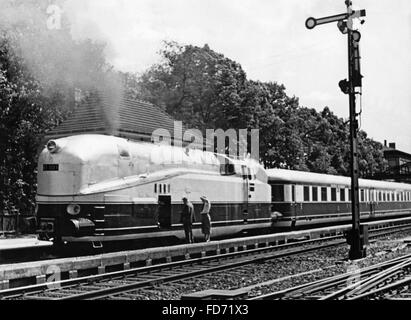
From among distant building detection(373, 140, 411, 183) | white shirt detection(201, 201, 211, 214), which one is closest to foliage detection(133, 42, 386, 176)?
distant building detection(373, 140, 411, 183)

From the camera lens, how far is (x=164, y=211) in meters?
15.0

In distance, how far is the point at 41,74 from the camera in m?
15.3

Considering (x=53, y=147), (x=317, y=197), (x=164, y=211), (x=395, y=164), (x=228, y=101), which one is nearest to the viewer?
(x=53, y=147)

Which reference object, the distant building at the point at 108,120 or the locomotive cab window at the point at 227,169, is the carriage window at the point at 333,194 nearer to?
the locomotive cab window at the point at 227,169

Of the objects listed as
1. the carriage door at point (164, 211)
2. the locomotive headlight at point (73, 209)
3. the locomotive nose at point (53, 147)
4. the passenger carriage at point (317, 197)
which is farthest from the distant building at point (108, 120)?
the passenger carriage at point (317, 197)

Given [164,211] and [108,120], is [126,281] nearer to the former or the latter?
[164,211]

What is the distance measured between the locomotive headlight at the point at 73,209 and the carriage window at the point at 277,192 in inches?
450

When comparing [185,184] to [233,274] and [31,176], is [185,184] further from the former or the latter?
[31,176]

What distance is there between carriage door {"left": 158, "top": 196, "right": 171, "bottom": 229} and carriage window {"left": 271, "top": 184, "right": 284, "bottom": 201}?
8410 millimetres

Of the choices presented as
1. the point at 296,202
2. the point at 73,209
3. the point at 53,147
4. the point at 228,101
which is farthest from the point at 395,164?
the point at 73,209

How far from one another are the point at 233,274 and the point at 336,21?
22.0 ft

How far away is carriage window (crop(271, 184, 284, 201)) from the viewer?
2250 cm

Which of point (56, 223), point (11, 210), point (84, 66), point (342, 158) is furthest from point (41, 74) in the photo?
point (342, 158)

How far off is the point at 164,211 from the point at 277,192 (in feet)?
28.4
